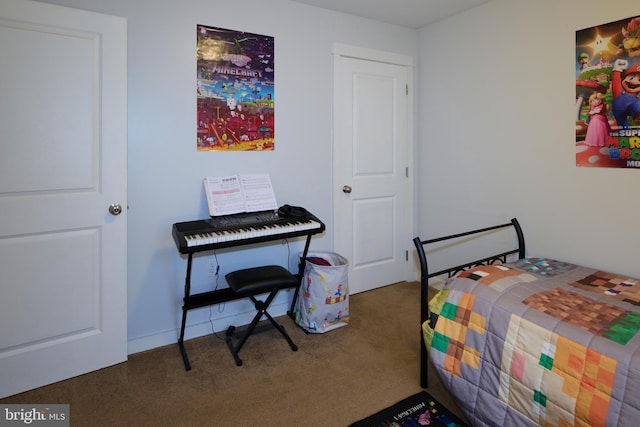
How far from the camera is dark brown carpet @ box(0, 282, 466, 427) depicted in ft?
6.33

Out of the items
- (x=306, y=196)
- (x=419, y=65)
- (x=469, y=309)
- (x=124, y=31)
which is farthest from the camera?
(x=419, y=65)

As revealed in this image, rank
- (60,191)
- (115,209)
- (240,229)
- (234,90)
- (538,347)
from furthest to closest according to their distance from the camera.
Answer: (234,90) < (240,229) < (115,209) < (60,191) < (538,347)

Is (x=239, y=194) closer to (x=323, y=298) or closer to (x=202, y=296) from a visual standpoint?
(x=202, y=296)

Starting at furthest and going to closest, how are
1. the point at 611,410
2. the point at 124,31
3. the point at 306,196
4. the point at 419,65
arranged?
the point at 419,65 → the point at 306,196 → the point at 124,31 → the point at 611,410

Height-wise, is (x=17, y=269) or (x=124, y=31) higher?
(x=124, y=31)

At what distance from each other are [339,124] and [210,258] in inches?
59.2

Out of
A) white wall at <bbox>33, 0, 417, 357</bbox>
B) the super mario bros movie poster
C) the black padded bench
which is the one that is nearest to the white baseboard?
white wall at <bbox>33, 0, 417, 357</bbox>

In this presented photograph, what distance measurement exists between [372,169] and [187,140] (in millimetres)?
1632

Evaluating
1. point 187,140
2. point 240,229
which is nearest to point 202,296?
point 240,229

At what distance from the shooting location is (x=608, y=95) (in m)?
2.35

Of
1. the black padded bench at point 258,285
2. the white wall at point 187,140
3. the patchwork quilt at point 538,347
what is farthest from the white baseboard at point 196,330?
the patchwork quilt at point 538,347

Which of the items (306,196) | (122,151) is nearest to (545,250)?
(306,196)

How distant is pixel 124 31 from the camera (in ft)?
7.27

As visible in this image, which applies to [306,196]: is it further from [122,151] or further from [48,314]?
[48,314]
